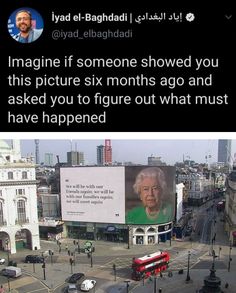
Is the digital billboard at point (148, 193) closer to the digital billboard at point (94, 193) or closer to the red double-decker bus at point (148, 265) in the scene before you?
the digital billboard at point (94, 193)

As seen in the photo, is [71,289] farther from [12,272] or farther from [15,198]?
[15,198]

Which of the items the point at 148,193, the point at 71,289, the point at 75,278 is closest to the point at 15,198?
the point at 75,278

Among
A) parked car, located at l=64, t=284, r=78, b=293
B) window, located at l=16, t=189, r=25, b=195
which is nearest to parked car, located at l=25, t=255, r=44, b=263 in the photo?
window, located at l=16, t=189, r=25, b=195

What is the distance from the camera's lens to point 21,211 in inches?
2108

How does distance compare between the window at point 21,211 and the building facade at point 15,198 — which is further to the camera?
the window at point 21,211

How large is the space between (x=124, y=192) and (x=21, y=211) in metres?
17.3


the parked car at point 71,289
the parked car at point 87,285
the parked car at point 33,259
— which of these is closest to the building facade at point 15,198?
the parked car at point 33,259

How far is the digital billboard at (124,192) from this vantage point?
5759 centimetres

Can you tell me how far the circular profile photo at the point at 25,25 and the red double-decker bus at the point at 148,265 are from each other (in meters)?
33.5

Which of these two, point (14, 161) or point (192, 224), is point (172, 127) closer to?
point (14, 161)

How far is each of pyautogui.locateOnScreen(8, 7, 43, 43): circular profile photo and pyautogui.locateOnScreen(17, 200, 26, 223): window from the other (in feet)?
147

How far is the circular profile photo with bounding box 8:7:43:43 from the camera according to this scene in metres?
11.5

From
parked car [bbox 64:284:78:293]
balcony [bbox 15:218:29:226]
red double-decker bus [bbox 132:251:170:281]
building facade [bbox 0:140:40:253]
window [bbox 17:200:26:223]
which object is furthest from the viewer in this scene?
window [bbox 17:200:26:223]

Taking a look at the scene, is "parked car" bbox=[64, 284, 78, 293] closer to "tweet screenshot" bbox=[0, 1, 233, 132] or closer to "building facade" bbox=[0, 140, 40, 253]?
"building facade" bbox=[0, 140, 40, 253]
